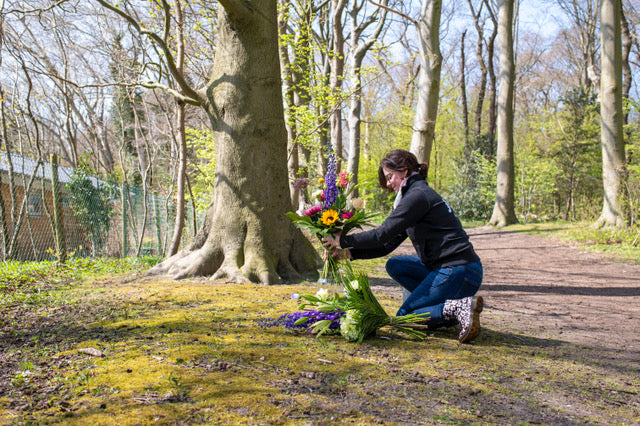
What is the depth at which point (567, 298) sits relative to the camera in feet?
19.7

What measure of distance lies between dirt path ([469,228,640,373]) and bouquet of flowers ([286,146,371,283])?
173 cm

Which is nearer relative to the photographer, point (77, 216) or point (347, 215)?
point (347, 215)

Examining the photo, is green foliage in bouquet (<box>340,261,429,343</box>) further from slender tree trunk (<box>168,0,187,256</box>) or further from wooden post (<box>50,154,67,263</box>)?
wooden post (<box>50,154,67,263</box>)

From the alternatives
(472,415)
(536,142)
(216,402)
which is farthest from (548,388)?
(536,142)

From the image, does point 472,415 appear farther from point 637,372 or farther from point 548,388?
point 637,372

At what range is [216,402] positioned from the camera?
2004 mm

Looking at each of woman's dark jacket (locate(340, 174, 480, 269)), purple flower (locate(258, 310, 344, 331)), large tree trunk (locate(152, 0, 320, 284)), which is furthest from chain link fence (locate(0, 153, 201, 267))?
woman's dark jacket (locate(340, 174, 480, 269))

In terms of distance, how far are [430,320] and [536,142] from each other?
24084mm

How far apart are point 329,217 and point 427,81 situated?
6.59 m

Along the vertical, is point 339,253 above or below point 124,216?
below

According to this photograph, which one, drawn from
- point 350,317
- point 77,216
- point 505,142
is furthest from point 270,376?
point 505,142

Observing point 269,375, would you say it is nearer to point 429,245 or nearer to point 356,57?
point 429,245

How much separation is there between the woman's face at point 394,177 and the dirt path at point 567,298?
1641 millimetres

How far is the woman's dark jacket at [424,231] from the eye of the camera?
3.24 metres
